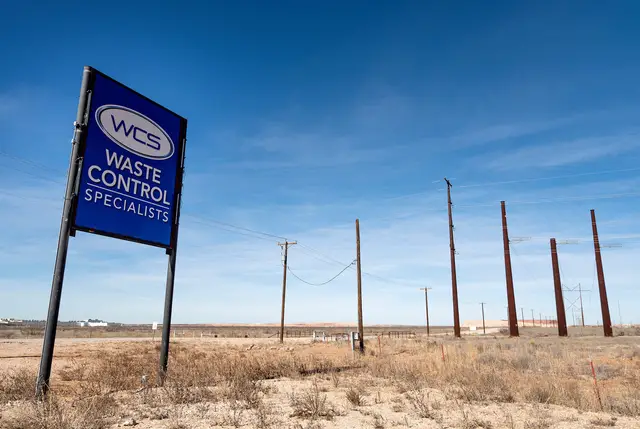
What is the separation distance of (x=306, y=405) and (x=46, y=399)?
18.1 ft

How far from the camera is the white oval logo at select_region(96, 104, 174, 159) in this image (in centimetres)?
1198

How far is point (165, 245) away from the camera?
13.6 meters

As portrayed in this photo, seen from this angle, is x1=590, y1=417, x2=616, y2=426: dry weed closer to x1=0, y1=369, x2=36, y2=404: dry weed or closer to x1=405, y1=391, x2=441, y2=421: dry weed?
x1=405, y1=391, x2=441, y2=421: dry weed

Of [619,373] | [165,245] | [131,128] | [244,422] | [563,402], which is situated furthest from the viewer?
[619,373]

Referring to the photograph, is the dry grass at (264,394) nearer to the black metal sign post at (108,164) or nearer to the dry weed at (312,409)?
the dry weed at (312,409)

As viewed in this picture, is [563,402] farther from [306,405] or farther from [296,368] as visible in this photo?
[296,368]

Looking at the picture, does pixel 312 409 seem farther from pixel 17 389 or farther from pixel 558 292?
pixel 558 292

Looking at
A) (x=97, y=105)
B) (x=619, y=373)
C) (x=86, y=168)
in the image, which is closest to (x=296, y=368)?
(x=86, y=168)

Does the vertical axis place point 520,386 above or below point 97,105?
below

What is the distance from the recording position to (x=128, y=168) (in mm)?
12453

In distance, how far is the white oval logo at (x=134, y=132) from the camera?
12.0m

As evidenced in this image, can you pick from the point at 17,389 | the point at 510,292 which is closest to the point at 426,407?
the point at 17,389

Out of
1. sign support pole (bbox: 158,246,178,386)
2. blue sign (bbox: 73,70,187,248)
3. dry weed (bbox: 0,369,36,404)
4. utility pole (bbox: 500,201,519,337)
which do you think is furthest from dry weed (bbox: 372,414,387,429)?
utility pole (bbox: 500,201,519,337)

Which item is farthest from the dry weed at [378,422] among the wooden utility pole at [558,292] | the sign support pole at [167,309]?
the wooden utility pole at [558,292]
